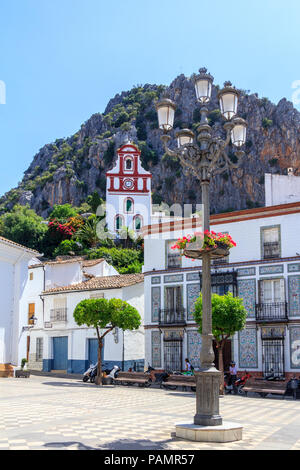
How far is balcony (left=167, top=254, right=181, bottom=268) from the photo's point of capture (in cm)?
2686

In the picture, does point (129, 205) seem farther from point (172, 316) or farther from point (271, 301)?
point (271, 301)

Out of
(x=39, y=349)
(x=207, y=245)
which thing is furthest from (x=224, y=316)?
(x=39, y=349)

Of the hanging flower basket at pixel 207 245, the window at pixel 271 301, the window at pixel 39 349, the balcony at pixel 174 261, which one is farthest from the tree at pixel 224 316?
the window at pixel 39 349

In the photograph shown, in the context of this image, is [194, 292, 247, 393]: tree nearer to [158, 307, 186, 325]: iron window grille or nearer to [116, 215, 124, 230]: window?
[158, 307, 186, 325]: iron window grille

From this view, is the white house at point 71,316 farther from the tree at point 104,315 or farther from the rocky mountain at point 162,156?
the rocky mountain at point 162,156

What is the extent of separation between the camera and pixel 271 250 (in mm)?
24344

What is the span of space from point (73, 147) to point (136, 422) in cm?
9520

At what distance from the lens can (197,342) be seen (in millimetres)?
25328

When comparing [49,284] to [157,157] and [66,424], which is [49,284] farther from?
→ [157,157]

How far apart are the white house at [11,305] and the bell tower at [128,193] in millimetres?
33943

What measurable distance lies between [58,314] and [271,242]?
14053mm

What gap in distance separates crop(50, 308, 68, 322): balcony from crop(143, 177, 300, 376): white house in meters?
6.24

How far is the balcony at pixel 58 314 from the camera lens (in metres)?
31.1

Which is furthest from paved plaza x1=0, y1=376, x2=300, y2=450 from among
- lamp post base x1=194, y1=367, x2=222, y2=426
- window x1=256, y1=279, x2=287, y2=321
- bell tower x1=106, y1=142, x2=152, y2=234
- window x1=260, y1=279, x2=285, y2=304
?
bell tower x1=106, y1=142, x2=152, y2=234
